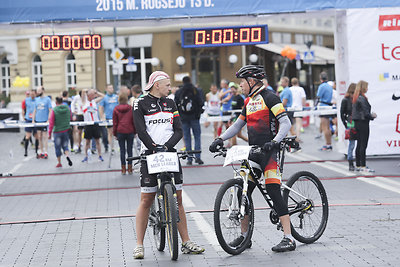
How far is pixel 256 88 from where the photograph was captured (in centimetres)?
754

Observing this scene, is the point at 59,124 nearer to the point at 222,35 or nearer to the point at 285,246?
the point at 222,35

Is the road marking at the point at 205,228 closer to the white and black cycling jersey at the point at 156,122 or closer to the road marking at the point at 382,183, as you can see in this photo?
the white and black cycling jersey at the point at 156,122

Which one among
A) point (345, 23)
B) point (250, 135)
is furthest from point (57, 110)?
point (250, 135)

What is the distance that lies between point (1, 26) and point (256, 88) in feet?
30.8

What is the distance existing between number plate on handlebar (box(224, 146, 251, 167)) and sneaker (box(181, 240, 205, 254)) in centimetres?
88

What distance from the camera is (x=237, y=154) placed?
24.0ft

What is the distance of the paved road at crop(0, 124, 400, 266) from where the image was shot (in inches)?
287

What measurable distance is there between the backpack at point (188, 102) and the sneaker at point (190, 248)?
9671mm

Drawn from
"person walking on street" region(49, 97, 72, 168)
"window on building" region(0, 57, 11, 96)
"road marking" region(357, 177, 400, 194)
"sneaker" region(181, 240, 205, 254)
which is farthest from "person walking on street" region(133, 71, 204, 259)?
"window on building" region(0, 57, 11, 96)

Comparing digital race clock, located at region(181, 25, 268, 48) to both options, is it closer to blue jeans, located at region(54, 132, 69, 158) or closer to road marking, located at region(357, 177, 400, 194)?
blue jeans, located at region(54, 132, 69, 158)

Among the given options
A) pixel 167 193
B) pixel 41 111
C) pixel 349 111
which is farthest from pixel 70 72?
pixel 167 193

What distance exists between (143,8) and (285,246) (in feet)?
29.6

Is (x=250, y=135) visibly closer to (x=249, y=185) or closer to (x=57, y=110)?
(x=249, y=185)

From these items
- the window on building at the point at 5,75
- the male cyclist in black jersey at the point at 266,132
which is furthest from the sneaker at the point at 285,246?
the window on building at the point at 5,75
